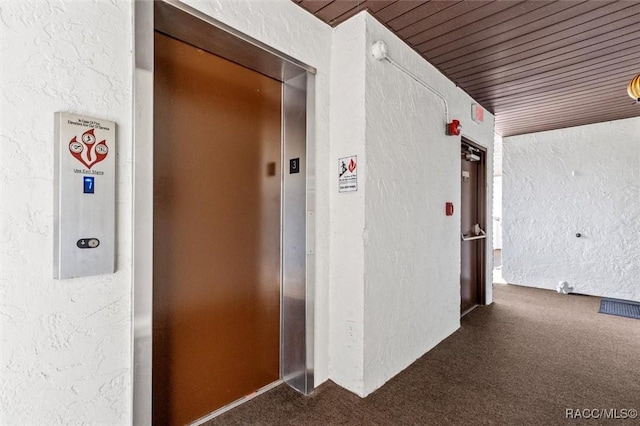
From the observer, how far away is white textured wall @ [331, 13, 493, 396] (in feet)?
6.66

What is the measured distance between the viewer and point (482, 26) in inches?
85.4

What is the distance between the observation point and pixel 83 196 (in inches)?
46.5

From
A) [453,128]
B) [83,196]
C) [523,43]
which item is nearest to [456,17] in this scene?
[523,43]

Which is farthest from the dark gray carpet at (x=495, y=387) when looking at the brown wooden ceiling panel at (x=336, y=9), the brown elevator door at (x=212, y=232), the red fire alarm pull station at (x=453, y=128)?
the brown wooden ceiling panel at (x=336, y=9)

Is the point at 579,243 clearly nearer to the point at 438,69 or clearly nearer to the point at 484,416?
the point at 438,69

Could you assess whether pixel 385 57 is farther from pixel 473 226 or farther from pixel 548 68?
pixel 473 226

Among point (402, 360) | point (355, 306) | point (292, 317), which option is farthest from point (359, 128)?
point (402, 360)

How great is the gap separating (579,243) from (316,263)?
4523 millimetres

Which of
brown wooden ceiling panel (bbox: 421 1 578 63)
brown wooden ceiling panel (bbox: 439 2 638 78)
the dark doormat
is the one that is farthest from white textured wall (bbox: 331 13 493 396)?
the dark doormat

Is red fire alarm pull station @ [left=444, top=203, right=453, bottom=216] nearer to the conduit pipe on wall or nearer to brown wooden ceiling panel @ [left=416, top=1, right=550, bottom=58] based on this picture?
the conduit pipe on wall

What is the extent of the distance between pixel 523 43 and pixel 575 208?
332cm

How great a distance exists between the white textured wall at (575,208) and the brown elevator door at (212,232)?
4.53m

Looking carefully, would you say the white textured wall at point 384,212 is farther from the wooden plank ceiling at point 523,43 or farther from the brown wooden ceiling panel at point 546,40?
the brown wooden ceiling panel at point 546,40

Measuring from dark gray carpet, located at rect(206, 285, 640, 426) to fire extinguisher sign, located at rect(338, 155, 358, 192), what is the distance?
1.32 meters
